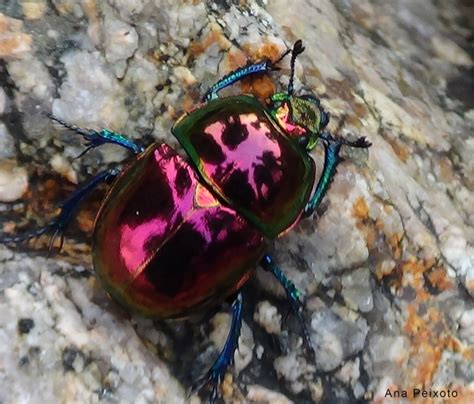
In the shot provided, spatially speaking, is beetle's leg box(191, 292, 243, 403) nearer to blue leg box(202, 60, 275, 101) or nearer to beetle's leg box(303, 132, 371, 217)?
beetle's leg box(303, 132, 371, 217)

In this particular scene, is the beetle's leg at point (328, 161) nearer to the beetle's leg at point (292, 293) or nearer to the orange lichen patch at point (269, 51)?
the beetle's leg at point (292, 293)

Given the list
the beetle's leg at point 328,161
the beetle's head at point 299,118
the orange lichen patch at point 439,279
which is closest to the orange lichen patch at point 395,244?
the orange lichen patch at point 439,279

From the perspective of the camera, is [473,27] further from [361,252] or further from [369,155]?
[361,252]

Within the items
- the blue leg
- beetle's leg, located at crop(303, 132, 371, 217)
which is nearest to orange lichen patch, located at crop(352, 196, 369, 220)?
beetle's leg, located at crop(303, 132, 371, 217)

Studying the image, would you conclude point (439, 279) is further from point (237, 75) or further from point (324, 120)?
point (237, 75)

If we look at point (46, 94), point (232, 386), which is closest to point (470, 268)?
point (232, 386)

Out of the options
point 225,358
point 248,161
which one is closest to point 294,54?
point 248,161
